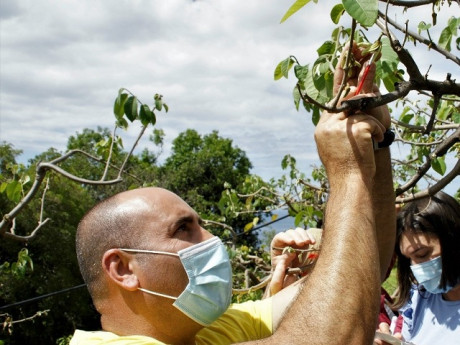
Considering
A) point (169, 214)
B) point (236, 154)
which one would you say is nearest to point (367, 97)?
point (169, 214)

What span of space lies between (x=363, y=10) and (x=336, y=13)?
0.43 m

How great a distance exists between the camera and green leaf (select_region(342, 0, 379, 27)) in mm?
1191

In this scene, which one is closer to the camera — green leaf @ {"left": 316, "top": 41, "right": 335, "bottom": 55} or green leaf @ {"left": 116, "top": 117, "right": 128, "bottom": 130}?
green leaf @ {"left": 316, "top": 41, "right": 335, "bottom": 55}

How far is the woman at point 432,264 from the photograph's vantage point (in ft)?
8.73

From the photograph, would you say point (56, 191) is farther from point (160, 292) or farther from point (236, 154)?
point (160, 292)

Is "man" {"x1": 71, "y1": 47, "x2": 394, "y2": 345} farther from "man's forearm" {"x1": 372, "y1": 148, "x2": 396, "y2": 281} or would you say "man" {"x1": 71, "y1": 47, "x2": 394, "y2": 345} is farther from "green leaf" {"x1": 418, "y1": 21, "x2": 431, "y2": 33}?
"green leaf" {"x1": 418, "y1": 21, "x2": 431, "y2": 33}

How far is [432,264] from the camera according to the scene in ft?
8.96

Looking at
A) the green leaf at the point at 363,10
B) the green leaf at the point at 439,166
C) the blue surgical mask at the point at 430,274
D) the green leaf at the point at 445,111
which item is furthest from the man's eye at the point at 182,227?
the green leaf at the point at 445,111

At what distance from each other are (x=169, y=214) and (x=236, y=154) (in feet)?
84.3

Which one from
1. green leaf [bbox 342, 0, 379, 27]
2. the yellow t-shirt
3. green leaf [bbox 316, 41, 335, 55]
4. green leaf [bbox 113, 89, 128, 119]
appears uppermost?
green leaf [bbox 113, 89, 128, 119]

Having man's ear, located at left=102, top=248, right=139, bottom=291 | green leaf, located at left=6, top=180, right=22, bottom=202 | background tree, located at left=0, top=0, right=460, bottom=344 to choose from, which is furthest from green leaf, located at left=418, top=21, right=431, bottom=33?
green leaf, located at left=6, top=180, right=22, bottom=202

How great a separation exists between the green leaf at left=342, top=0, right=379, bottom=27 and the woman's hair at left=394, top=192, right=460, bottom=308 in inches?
65.0

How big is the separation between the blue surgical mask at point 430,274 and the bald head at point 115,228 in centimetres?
149

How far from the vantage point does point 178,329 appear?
171cm
